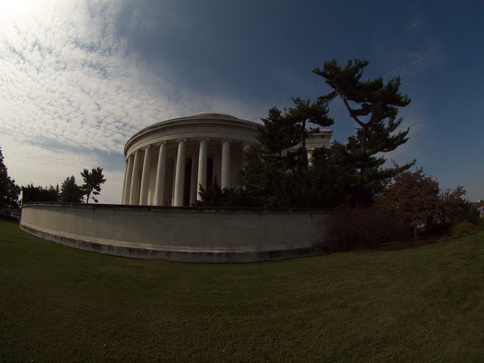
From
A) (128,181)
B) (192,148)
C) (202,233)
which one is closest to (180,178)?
(192,148)

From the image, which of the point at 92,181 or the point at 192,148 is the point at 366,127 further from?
the point at 92,181

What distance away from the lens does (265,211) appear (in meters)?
12.3

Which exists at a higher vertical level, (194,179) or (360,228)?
(194,179)

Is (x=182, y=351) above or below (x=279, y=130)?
below

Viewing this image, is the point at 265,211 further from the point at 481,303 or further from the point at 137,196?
the point at 137,196

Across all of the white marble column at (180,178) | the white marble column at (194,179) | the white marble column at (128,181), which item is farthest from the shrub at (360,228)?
the white marble column at (128,181)

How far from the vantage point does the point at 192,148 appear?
3553 cm

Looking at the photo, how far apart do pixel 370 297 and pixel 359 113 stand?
18.9 metres

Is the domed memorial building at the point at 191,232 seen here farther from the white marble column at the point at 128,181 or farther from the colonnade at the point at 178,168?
the white marble column at the point at 128,181

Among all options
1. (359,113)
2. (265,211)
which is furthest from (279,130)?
(265,211)

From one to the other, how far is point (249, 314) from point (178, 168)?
1067 inches

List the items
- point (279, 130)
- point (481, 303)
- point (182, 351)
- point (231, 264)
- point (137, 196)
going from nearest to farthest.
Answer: point (182, 351) < point (481, 303) < point (231, 264) < point (279, 130) < point (137, 196)

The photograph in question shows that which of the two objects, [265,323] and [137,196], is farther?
[137,196]

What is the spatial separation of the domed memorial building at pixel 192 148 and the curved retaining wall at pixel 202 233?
15.6 metres
